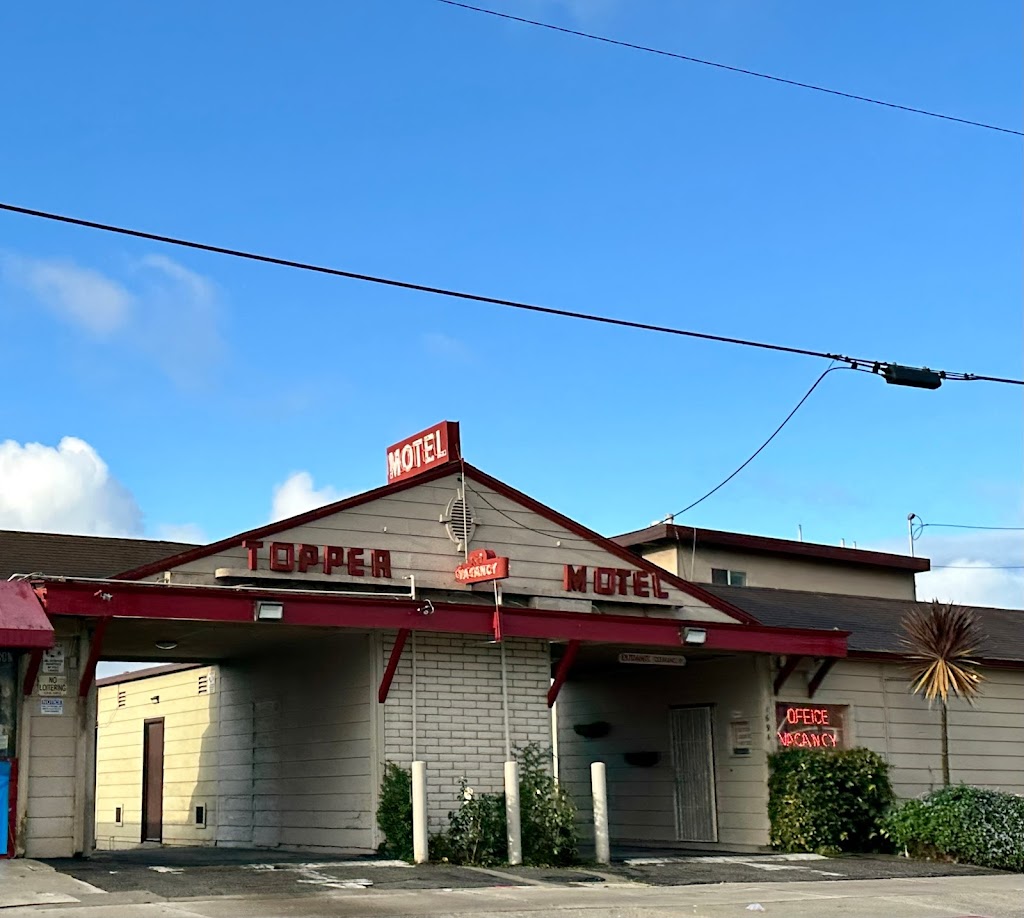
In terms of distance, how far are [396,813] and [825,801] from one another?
7.19 metres

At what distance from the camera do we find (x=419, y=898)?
1415cm

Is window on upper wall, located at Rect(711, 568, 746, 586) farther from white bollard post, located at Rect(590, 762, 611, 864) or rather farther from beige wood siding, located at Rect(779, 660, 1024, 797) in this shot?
white bollard post, located at Rect(590, 762, 611, 864)

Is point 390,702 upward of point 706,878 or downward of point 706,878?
upward

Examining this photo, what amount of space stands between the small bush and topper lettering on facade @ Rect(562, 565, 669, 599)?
5057 mm

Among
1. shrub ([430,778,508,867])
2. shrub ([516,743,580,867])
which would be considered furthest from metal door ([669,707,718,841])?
shrub ([430,778,508,867])

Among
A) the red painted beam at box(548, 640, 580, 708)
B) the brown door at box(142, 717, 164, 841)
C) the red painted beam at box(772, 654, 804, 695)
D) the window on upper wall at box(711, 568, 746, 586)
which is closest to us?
the red painted beam at box(548, 640, 580, 708)

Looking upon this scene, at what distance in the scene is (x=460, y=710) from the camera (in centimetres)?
1912

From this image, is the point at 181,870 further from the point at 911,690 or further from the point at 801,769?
the point at 911,690

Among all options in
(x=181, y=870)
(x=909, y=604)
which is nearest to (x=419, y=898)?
(x=181, y=870)

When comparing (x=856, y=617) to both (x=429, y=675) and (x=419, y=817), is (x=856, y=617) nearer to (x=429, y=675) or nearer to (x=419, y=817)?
(x=429, y=675)

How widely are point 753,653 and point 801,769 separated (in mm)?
2010

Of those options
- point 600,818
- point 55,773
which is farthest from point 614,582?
point 55,773

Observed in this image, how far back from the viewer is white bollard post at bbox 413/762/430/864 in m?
17.2

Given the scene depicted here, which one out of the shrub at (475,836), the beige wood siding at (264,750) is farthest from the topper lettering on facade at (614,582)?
the shrub at (475,836)
